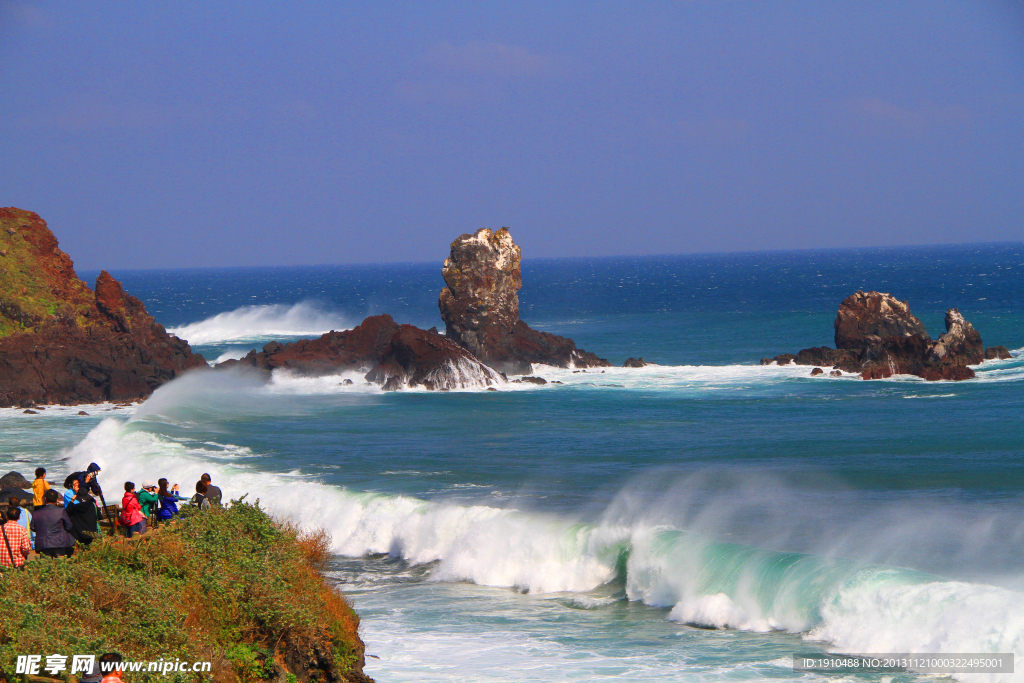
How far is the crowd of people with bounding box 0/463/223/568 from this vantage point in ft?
38.8

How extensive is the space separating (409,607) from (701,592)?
208 inches

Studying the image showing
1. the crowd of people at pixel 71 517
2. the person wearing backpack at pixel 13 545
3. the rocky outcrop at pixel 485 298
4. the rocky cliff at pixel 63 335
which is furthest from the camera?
the rocky outcrop at pixel 485 298

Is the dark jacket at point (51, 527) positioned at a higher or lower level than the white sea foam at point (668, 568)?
higher

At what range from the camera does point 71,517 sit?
41.7 ft

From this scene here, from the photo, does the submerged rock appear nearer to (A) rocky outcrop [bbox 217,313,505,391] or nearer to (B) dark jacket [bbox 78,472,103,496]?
(A) rocky outcrop [bbox 217,313,505,391]

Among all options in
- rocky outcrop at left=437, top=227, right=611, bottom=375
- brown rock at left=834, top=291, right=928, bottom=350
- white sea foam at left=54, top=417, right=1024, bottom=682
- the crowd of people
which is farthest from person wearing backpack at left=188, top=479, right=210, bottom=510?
brown rock at left=834, top=291, right=928, bottom=350

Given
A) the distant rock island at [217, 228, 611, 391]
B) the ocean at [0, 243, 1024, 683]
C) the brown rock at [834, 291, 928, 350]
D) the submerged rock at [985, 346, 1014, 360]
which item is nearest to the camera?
the ocean at [0, 243, 1024, 683]

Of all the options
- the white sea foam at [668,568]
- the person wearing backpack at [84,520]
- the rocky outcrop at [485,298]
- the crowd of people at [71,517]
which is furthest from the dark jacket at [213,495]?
the rocky outcrop at [485,298]

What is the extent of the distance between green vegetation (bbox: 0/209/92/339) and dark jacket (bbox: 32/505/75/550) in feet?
126

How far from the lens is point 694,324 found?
82.2 m

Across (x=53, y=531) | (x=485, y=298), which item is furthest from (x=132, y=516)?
(x=485, y=298)

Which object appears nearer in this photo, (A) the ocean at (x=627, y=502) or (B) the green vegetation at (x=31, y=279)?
(A) the ocean at (x=627, y=502)

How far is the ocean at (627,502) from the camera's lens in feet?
49.0

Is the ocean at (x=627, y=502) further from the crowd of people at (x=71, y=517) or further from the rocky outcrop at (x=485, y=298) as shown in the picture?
the crowd of people at (x=71, y=517)
